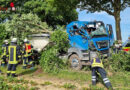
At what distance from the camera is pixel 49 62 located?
8289 millimetres

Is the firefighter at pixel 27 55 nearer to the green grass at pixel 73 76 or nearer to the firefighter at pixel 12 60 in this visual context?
the firefighter at pixel 12 60

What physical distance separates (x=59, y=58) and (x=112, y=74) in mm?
2846

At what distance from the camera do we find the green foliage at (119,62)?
7.43 meters

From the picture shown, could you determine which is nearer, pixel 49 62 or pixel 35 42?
pixel 49 62

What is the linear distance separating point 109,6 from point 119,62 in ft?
25.4

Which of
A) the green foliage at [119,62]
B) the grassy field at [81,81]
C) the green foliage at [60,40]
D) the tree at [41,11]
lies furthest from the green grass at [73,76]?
the tree at [41,11]

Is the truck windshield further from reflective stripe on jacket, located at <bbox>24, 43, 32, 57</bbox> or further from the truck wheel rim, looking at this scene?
reflective stripe on jacket, located at <bbox>24, 43, 32, 57</bbox>

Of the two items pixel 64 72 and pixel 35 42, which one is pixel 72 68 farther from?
pixel 35 42

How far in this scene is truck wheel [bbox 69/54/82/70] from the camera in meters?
8.17

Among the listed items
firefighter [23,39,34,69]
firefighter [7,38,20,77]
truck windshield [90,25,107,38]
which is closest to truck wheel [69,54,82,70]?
truck windshield [90,25,107,38]

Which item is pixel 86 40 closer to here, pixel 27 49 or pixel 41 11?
pixel 27 49

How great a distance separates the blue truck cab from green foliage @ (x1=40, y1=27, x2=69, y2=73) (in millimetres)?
415

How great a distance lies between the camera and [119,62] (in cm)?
754

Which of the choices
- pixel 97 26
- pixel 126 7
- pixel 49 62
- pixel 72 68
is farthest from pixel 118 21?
pixel 49 62
